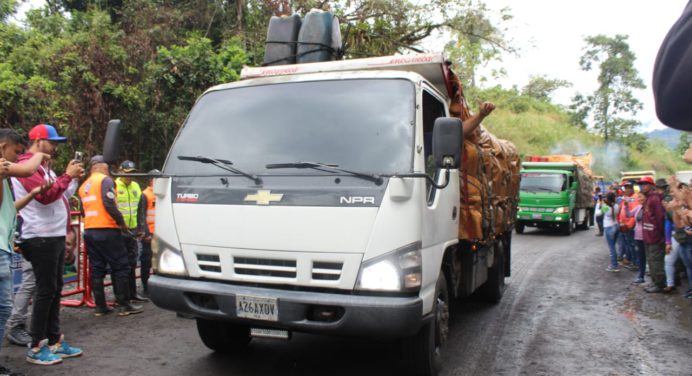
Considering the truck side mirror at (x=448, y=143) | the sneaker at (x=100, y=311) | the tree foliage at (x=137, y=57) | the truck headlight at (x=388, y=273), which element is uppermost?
the tree foliage at (x=137, y=57)

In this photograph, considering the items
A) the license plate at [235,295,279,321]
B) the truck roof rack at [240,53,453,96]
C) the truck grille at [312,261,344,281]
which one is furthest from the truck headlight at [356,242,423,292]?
the truck roof rack at [240,53,453,96]

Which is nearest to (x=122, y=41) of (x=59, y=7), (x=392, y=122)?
(x=59, y=7)

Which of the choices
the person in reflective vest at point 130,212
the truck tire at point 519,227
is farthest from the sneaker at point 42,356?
the truck tire at point 519,227

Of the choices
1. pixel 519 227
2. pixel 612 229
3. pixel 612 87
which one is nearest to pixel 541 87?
pixel 612 87

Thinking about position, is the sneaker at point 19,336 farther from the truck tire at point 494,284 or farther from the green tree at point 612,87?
the green tree at point 612,87

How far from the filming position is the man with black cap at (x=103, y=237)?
597 centimetres

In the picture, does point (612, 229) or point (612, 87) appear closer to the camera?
point (612, 229)

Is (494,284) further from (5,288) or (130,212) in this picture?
(5,288)

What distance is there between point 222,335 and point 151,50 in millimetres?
10506

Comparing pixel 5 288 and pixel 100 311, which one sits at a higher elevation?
pixel 5 288

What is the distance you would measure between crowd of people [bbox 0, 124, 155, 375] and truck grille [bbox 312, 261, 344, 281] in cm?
218

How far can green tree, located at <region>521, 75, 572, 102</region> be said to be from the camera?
5544cm

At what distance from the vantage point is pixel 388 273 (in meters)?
3.38

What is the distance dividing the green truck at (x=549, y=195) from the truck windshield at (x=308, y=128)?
48.2ft
